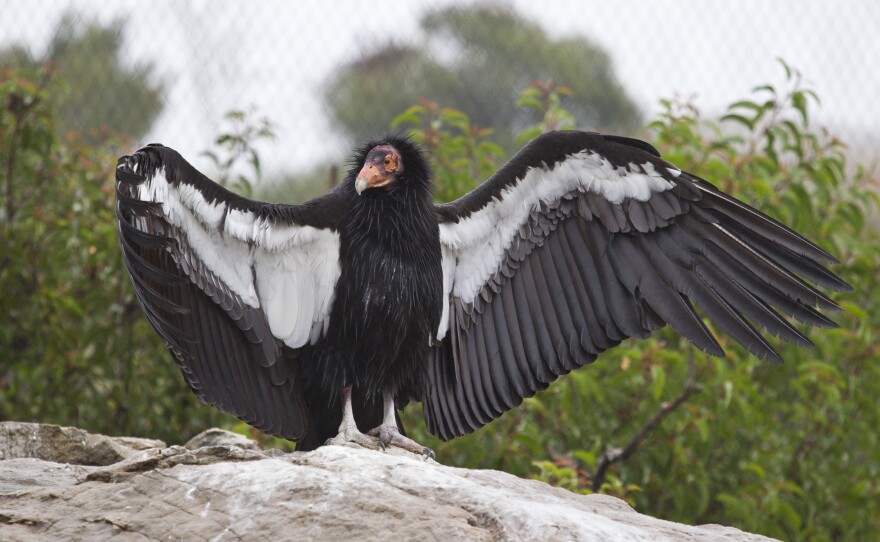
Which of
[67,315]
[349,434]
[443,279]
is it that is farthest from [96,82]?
[349,434]

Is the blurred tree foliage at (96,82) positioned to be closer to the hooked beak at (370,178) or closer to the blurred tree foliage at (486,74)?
the blurred tree foliage at (486,74)

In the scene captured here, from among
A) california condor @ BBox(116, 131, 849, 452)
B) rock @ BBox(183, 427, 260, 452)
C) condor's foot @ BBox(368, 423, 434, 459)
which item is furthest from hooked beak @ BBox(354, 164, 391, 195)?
rock @ BBox(183, 427, 260, 452)

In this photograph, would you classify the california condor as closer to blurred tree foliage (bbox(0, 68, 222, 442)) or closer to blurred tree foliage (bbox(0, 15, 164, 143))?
blurred tree foliage (bbox(0, 68, 222, 442))

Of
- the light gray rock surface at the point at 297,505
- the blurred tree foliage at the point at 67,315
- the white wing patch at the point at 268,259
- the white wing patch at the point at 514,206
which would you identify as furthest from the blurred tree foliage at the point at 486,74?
the light gray rock surface at the point at 297,505

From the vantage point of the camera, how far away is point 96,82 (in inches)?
366

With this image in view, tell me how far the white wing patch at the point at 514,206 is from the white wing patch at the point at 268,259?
688mm

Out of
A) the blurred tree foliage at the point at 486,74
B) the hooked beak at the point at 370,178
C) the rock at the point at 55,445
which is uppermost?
the blurred tree foliage at the point at 486,74

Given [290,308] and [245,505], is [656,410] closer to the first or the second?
[290,308]

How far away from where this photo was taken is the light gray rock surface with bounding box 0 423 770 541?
4031 mm

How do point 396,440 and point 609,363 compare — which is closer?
point 396,440

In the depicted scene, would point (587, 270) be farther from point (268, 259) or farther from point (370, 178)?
point (268, 259)

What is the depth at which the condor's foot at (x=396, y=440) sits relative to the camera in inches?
212

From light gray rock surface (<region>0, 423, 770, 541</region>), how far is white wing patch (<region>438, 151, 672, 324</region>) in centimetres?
164

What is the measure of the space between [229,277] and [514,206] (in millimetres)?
1455
